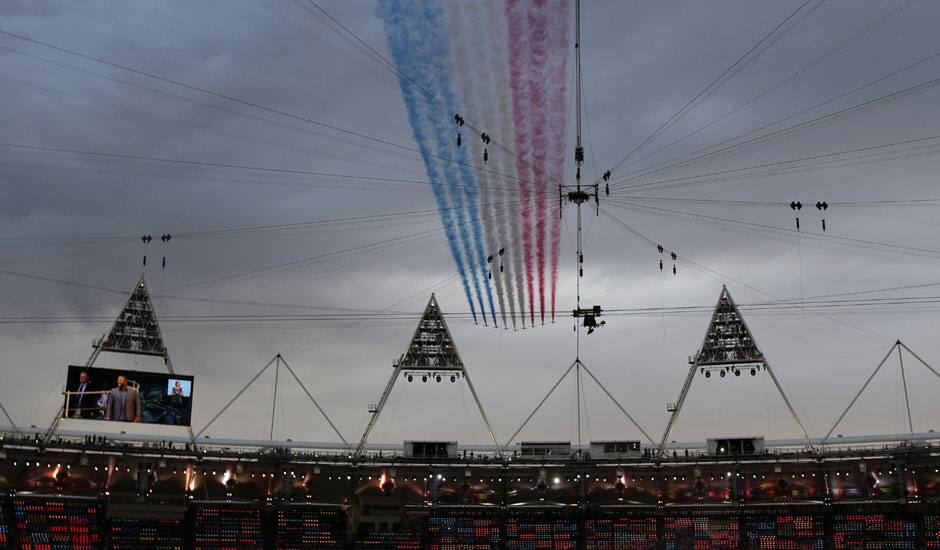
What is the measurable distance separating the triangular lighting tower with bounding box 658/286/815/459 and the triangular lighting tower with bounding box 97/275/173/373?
127 feet

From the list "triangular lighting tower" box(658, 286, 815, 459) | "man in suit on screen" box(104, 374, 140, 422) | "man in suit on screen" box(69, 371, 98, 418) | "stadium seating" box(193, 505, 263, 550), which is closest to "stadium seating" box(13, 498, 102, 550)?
"stadium seating" box(193, 505, 263, 550)

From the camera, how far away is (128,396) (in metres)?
72.5

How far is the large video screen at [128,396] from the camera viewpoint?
7138 cm

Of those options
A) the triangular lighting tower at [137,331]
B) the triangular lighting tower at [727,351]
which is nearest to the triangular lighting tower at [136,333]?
the triangular lighting tower at [137,331]

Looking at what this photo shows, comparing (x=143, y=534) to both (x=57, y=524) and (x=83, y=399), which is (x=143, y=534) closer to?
(x=57, y=524)

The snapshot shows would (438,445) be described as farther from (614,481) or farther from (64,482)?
(64,482)

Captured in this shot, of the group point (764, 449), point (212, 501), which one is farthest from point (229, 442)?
point (764, 449)

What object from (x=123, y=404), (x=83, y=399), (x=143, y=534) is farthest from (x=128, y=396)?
(x=143, y=534)

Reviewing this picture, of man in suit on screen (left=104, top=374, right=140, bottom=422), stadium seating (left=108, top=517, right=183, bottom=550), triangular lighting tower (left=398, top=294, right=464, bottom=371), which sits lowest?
stadium seating (left=108, top=517, right=183, bottom=550)

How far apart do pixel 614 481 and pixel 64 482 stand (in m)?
41.5

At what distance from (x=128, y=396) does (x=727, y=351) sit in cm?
4291

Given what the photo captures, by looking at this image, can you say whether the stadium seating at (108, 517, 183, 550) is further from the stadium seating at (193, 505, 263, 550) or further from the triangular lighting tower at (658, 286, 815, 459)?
the triangular lighting tower at (658, 286, 815, 459)

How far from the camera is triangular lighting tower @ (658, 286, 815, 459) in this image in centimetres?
7381

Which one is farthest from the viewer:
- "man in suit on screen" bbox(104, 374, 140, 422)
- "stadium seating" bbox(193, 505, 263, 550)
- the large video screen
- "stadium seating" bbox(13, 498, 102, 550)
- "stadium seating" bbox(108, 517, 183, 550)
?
"stadium seating" bbox(193, 505, 263, 550)
